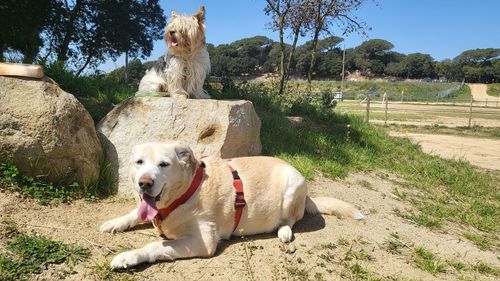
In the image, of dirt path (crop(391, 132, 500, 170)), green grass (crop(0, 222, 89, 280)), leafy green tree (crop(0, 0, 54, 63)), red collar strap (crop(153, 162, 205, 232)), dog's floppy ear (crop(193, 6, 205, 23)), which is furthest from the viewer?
leafy green tree (crop(0, 0, 54, 63))

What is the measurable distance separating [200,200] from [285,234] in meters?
1.05

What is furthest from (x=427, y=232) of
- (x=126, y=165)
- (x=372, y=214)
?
(x=126, y=165)

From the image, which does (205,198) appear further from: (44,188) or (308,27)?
(308,27)

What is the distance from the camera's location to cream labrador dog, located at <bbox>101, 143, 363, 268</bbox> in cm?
331

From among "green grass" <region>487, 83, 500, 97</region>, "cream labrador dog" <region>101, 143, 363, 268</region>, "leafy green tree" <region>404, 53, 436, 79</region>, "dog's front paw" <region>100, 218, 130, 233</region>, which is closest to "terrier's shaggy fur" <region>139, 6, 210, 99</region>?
"cream labrador dog" <region>101, 143, 363, 268</region>

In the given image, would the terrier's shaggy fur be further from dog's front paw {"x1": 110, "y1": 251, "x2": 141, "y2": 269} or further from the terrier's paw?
dog's front paw {"x1": 110, "y1": 251, "x2": 141, "y2": 269}

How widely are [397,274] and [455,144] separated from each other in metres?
12.9

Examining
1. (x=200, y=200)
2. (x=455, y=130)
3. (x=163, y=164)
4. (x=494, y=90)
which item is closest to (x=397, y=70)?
(x=494, y=90)

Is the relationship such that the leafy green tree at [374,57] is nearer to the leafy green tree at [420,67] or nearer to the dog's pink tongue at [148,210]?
the leafy green tree at [420,67]

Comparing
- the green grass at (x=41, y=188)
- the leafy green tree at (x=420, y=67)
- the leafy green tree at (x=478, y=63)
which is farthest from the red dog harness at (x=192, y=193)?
the leafy green tree at (x=420, y=67)

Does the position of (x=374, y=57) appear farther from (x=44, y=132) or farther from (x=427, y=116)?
(x=44, y=132)

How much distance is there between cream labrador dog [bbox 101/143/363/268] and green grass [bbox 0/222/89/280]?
16.8 inches

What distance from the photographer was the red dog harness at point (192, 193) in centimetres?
355

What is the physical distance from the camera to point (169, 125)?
5238mm
